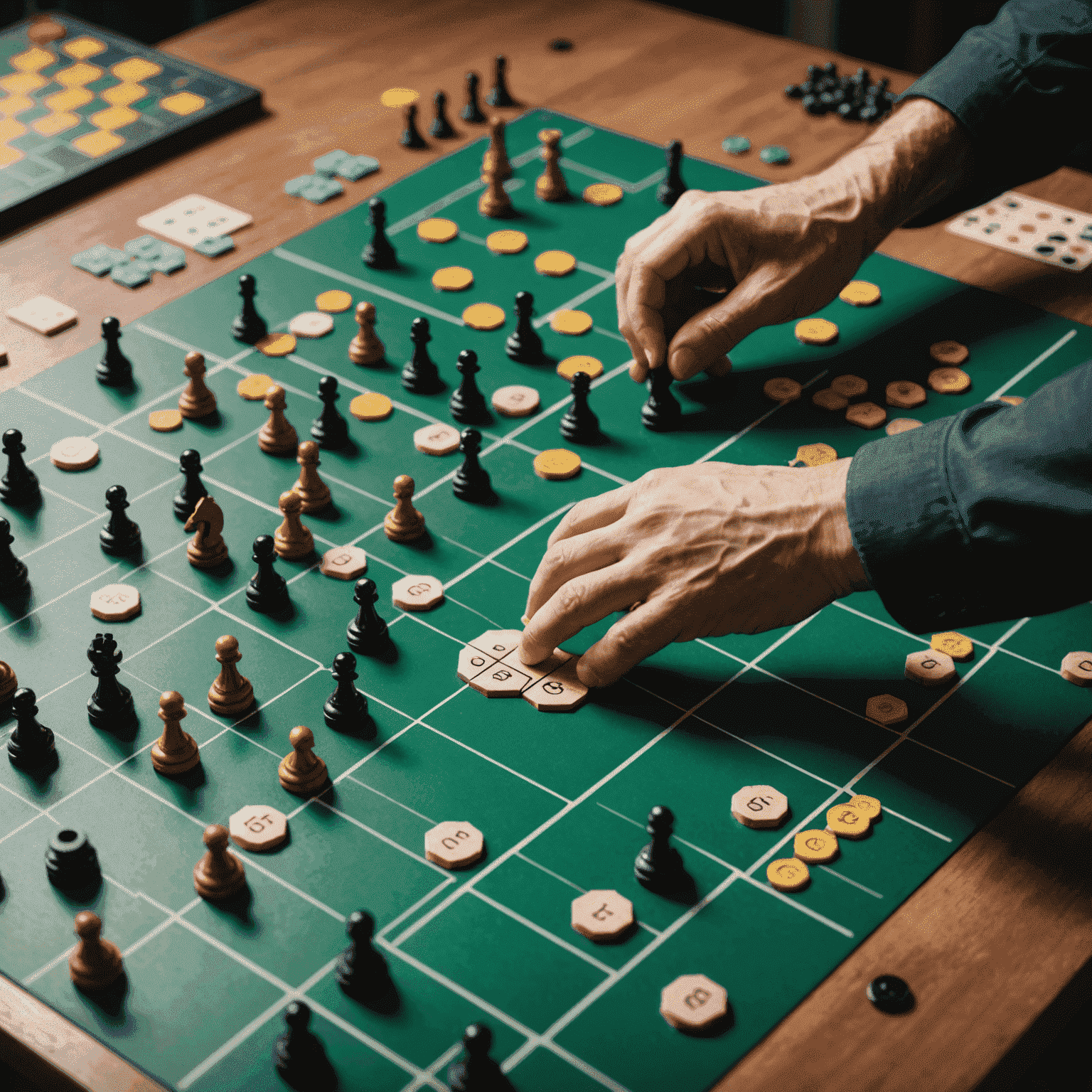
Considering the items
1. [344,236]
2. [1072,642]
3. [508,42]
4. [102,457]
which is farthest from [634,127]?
[1072,642]

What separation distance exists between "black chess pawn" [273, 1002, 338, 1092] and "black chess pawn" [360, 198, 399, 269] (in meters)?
2.12

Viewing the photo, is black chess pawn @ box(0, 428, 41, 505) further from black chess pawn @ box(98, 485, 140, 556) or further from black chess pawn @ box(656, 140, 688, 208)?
black chess pawn @ box(656, 140, 688, 208)

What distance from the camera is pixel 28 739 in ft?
7.52

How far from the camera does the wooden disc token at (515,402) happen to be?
311 centimetres

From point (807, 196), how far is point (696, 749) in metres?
1.45

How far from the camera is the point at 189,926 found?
6.77 ft

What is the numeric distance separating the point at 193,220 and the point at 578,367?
115cm

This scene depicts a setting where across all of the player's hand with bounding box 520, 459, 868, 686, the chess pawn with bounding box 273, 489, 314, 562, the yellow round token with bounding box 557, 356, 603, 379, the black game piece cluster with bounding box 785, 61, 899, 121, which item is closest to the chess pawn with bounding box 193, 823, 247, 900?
the player's hand with bounding box 520, 459, 868, 686

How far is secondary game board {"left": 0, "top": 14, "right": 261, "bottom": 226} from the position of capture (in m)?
3.81

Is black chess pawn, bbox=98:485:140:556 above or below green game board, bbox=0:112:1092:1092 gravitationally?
above

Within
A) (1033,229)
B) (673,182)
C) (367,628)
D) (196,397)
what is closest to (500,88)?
(673,182)

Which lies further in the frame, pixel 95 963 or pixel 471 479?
pixel 471 479

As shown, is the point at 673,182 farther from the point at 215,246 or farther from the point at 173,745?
the point at 173,745

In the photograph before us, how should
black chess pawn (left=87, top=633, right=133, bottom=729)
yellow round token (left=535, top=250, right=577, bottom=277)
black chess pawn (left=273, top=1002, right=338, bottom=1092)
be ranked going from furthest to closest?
yellow round token (left=535, top=250, right=577, bottom=277) < black chess pawn (left=87, top=633, right=133, bottom=729) < black chess pawn (left=273, top=1002, right=338, bottom=1092)
